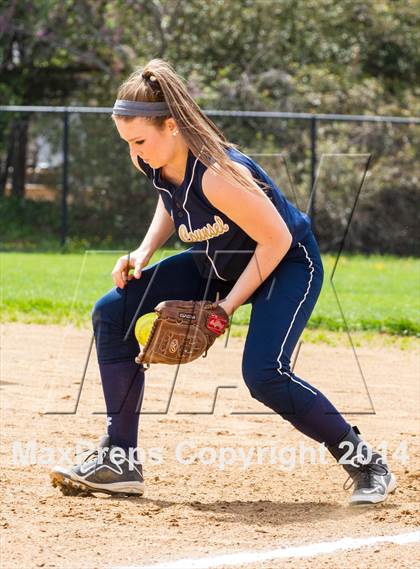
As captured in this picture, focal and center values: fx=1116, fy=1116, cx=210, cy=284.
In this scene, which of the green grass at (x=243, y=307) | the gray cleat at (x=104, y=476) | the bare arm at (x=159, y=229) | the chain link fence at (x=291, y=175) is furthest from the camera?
the chain link fence at (x=291, y=175)

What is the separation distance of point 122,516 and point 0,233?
1379 centimetres

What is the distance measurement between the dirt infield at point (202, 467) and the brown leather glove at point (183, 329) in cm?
63

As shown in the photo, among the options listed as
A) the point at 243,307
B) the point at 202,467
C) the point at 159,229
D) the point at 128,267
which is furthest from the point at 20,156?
the point at 128,267

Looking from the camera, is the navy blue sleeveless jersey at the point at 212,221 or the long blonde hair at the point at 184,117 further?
the navy blue sleeveless jersey at the point at 212,221

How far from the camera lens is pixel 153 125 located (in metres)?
4.44

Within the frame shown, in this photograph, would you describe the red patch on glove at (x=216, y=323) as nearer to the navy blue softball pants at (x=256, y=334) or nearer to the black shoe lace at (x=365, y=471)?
the navy blue softball pants at (x=256, y=334)

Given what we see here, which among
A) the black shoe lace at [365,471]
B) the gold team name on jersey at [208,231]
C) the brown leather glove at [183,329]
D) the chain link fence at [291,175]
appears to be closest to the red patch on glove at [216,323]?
the brown leather glove at [183,329]

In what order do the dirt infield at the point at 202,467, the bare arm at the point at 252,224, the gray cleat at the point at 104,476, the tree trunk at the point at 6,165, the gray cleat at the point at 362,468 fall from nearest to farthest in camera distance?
the dirt infield at the point at 202,467, the bare arm at the point at 252,224, the gray cleat at the point at 362,468, the gray cleat at the point at 104,476, the tree trunk at the point at 6,165

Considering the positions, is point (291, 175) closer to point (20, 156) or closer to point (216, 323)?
point (20, 156)

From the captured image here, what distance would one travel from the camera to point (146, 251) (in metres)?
4.93

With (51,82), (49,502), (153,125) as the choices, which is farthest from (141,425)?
(51,82)

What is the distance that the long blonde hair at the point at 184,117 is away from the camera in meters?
4.40

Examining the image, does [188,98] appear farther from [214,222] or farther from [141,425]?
[141,425]

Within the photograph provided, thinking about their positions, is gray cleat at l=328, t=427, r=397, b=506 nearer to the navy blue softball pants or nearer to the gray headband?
the navy blue softball pants
